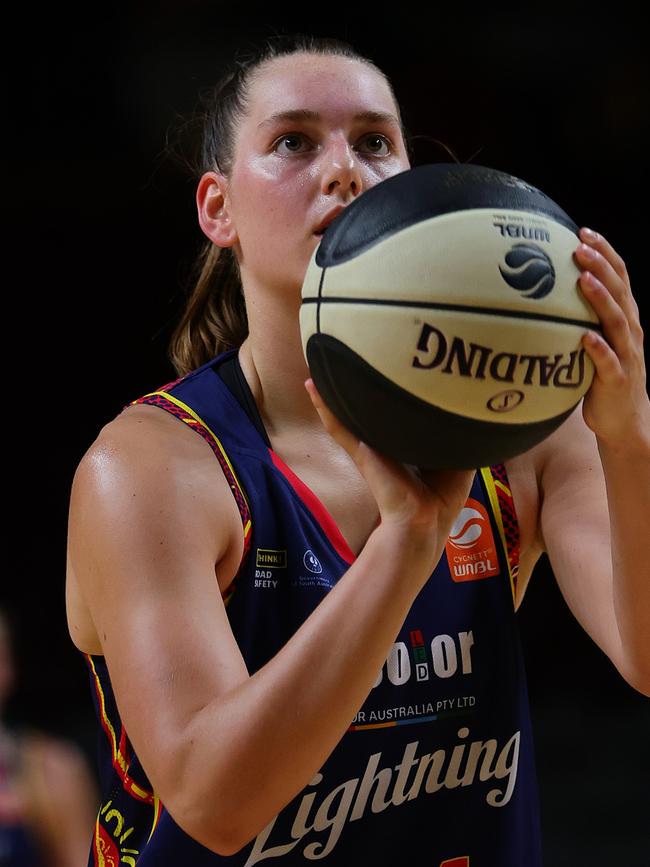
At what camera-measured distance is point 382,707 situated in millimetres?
1778

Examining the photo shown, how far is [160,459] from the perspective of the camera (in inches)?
64.9

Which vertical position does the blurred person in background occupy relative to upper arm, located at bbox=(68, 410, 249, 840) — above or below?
below

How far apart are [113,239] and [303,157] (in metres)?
3.64

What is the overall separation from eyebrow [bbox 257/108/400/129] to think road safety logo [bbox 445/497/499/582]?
2.01 ft

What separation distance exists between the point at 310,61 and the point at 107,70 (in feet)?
11.7

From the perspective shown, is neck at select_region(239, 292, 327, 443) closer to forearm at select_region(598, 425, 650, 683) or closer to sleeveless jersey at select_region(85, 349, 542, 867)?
sleeveless jersey at select_region(85, 349, 542, 867)

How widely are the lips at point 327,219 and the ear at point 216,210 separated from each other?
267 mm

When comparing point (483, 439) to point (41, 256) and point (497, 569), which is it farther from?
point (41, 256)

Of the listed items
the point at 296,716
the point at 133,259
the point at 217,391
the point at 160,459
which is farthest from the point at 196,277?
the point at 133,259

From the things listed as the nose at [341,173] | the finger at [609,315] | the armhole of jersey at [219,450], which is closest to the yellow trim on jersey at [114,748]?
the armhole of jersey at [219,450]

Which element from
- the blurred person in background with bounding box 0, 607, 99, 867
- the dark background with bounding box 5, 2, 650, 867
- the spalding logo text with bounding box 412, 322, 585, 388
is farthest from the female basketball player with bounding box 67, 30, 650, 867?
the dark background with bounding box 5, 2, 650, 867

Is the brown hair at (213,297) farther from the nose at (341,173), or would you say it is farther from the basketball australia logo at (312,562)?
the basketball australia logo at (312,562)

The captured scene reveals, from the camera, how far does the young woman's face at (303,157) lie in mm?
1772

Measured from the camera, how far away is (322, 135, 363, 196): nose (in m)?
1.75
